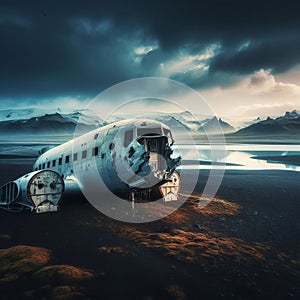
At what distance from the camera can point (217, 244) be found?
11461 mm

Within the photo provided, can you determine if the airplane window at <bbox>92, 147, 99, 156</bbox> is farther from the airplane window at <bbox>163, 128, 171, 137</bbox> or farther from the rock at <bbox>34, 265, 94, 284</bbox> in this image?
the rock at <bbox>34, 265, 94, 284</bbox>

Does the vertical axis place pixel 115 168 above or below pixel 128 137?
below

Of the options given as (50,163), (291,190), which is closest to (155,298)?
(50,163)

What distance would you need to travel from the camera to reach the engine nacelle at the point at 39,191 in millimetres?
15414

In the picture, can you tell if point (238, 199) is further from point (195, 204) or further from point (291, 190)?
point (291, 190)

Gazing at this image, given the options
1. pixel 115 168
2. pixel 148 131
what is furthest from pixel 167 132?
pixel 115 168

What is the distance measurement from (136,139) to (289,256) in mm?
8438

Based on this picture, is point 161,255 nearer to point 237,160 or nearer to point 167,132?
point 167,132

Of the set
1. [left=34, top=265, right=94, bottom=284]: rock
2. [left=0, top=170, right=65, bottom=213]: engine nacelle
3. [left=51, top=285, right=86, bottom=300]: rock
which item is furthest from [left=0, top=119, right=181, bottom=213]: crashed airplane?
[left=51, top=285, right=86, bottom=300]: rock

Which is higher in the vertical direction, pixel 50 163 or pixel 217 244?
pixel 50 163

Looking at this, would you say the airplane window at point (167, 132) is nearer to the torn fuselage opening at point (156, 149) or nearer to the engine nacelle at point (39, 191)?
the torn fuselage opening at point (156, 149)

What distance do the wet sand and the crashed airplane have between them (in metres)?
1.14

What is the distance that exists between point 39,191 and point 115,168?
Result: 4.75m

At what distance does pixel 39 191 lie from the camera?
615 inches
